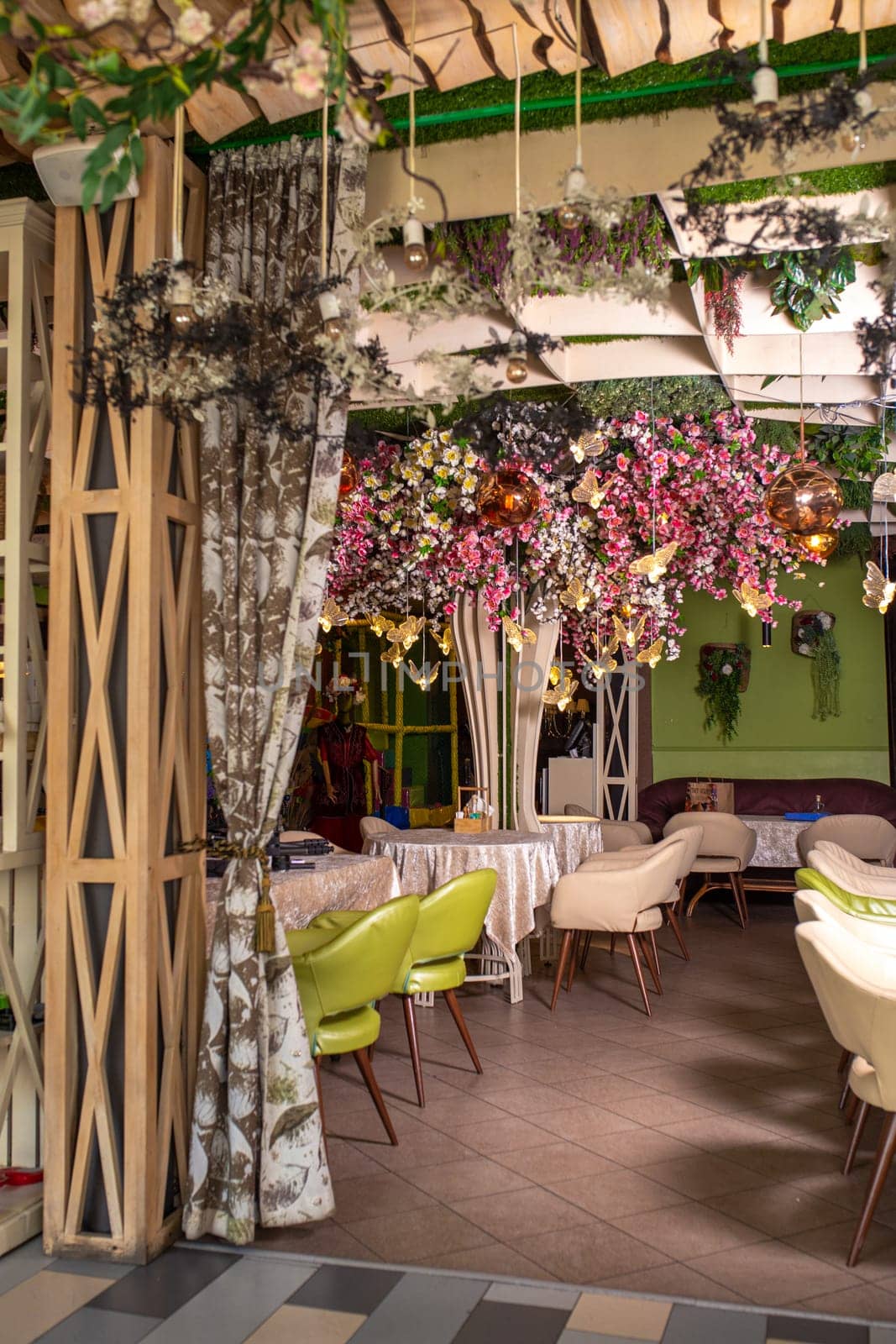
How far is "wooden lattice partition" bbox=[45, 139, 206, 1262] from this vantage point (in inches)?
141

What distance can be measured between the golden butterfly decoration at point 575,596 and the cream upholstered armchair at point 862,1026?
138 inches

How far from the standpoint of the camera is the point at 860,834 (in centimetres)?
971

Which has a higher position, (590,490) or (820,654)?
(590,490)

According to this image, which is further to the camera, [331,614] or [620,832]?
[620,832]

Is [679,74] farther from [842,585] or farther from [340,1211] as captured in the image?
[842,585]

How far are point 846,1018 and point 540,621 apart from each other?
13.9 ft

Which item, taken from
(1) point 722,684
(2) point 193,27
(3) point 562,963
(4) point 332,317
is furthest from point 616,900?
(1) point 722,684

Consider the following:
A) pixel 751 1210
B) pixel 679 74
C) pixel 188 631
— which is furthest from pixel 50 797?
pixel 679 74

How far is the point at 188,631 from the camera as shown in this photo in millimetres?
3918

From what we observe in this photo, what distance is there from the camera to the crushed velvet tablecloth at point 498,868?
21.7 feet

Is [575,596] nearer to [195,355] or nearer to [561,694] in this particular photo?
[561,694]

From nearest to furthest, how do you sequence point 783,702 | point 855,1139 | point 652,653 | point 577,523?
point 855,1139, point 577,523, point 652,653, point 783,702

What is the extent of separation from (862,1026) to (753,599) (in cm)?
414

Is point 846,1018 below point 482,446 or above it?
below
